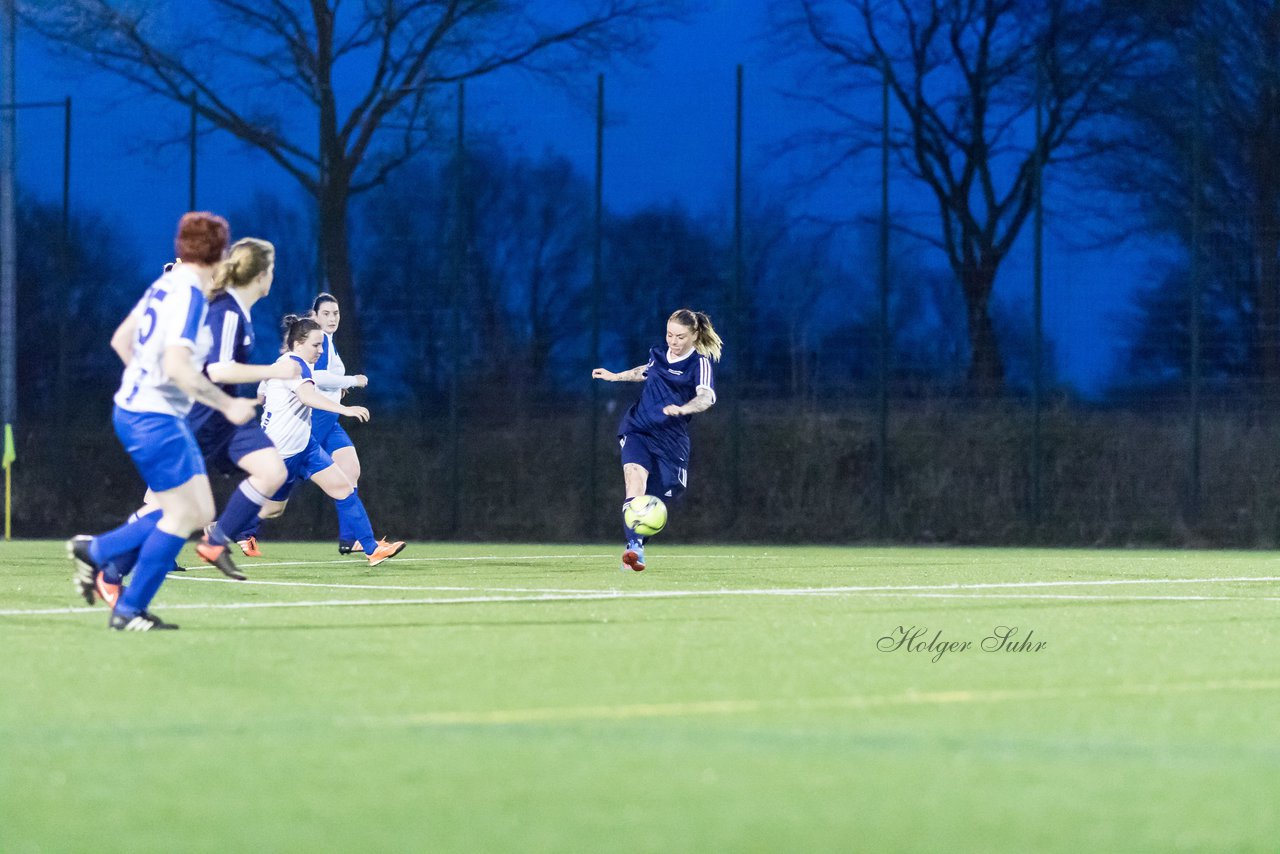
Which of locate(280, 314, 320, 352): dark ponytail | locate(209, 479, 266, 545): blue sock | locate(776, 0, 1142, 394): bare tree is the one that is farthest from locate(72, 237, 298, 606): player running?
locate(776, 0, 1142, 394): bare tree

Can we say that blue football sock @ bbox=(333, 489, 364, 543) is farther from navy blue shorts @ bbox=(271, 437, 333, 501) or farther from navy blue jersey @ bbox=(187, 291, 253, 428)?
navy blue jersey @ bbox=(187, 291, 253, 428)

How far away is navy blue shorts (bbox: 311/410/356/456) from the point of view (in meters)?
12.3

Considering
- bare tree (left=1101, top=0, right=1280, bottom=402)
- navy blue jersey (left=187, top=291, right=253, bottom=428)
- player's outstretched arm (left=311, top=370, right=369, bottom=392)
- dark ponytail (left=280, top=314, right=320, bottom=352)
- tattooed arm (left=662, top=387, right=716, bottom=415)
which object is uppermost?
bare tree (left=1101, top=0, right=1280, bottom=402)

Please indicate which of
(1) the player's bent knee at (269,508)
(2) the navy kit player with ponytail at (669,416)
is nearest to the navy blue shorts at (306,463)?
(1) the player's bent knee at (269,508)

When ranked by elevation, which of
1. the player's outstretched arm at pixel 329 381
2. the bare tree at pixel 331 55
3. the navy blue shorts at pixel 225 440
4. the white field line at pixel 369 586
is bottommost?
the white field line at pixel 369 586

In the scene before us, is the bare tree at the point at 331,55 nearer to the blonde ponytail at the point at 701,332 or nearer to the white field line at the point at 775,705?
the blonde ponytail at the point at 701,332

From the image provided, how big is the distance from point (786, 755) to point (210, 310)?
5.33 meters

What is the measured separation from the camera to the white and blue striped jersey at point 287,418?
11.7 meters

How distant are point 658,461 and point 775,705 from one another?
714 centimetres

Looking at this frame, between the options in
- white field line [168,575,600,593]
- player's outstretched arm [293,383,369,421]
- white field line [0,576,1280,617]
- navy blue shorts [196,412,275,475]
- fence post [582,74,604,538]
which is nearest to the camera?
white field line [0,576,1280,617]

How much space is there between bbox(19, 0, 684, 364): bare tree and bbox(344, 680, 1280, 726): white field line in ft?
46.7

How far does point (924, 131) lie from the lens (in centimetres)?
1780

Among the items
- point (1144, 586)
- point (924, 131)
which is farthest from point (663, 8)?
point (1144, 586)

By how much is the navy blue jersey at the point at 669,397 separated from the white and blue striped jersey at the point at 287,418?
6.66 ft
